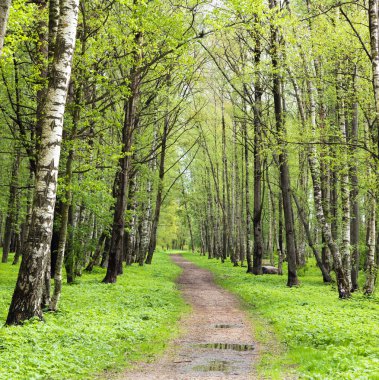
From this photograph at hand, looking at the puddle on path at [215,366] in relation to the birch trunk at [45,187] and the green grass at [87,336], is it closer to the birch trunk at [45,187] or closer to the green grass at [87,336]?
the green grass at [87,336]

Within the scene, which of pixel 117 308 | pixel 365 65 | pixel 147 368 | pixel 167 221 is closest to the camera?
pixel 147 368

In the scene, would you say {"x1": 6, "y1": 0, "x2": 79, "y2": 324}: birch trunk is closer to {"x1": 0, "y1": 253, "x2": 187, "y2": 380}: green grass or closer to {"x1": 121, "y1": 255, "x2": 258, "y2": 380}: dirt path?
{"x1": 0, "y1": 253, "x2": 187, "y2": 380}: green grass

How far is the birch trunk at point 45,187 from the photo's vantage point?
9.29m

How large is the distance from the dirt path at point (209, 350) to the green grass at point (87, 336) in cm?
49

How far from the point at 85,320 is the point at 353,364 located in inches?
261

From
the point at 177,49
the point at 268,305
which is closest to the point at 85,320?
the point at 268,305

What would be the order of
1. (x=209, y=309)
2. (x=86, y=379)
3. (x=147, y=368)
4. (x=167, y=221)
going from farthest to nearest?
(x=167, y=221) → (x=209, y=309) → (x=147, y=368) → (x=86, y=379)

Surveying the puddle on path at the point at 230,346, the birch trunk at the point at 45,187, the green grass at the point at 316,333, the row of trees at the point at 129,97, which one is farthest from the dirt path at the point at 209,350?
the row of trees at the point at 129,97

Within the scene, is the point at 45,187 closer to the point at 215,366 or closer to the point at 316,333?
the point at 215,366

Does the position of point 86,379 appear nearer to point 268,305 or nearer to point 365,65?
point 268,305

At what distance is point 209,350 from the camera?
924 centimetres

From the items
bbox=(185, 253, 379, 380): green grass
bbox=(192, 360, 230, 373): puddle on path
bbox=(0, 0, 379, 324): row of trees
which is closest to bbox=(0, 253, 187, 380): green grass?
bbox=(0, 0, 379, 324): row of trees

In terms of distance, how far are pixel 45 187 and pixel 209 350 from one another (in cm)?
519

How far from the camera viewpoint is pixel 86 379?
695cm
